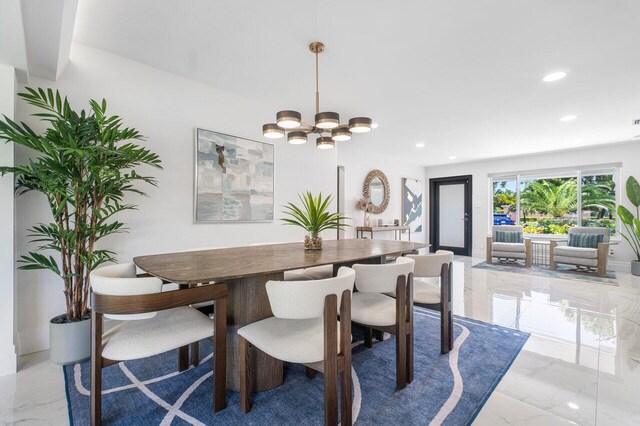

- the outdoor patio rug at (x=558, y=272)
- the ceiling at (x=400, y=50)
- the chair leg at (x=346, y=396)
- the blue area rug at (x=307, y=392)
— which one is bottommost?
the outdoor patio rug at (x=558, y=272)

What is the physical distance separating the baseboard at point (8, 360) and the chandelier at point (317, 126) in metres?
2.35

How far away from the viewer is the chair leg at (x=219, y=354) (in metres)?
1.53

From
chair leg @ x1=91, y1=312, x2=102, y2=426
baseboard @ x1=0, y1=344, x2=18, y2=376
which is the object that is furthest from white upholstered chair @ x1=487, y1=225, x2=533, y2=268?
baseboard @ x1=0, y1=344, x2=18, y2=376

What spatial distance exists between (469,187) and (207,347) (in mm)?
7250

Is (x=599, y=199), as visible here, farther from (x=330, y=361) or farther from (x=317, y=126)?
(x=330, y=361)

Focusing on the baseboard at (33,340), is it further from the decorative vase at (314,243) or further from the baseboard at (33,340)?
the decorative vase at (314,243)

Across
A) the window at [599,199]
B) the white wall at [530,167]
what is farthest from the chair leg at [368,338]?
the window at [599,199]

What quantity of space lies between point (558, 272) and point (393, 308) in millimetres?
5314

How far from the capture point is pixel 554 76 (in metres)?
2.86

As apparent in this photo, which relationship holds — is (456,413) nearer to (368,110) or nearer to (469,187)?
(368,110)

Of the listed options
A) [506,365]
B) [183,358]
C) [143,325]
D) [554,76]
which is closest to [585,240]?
[554,76]

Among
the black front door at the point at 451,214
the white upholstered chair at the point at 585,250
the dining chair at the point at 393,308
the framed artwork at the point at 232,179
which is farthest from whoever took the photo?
the black front door at the point at 451,214

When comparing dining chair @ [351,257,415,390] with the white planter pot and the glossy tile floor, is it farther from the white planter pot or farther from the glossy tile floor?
the white planter pot

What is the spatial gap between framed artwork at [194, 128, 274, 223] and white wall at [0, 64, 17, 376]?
131 cm
